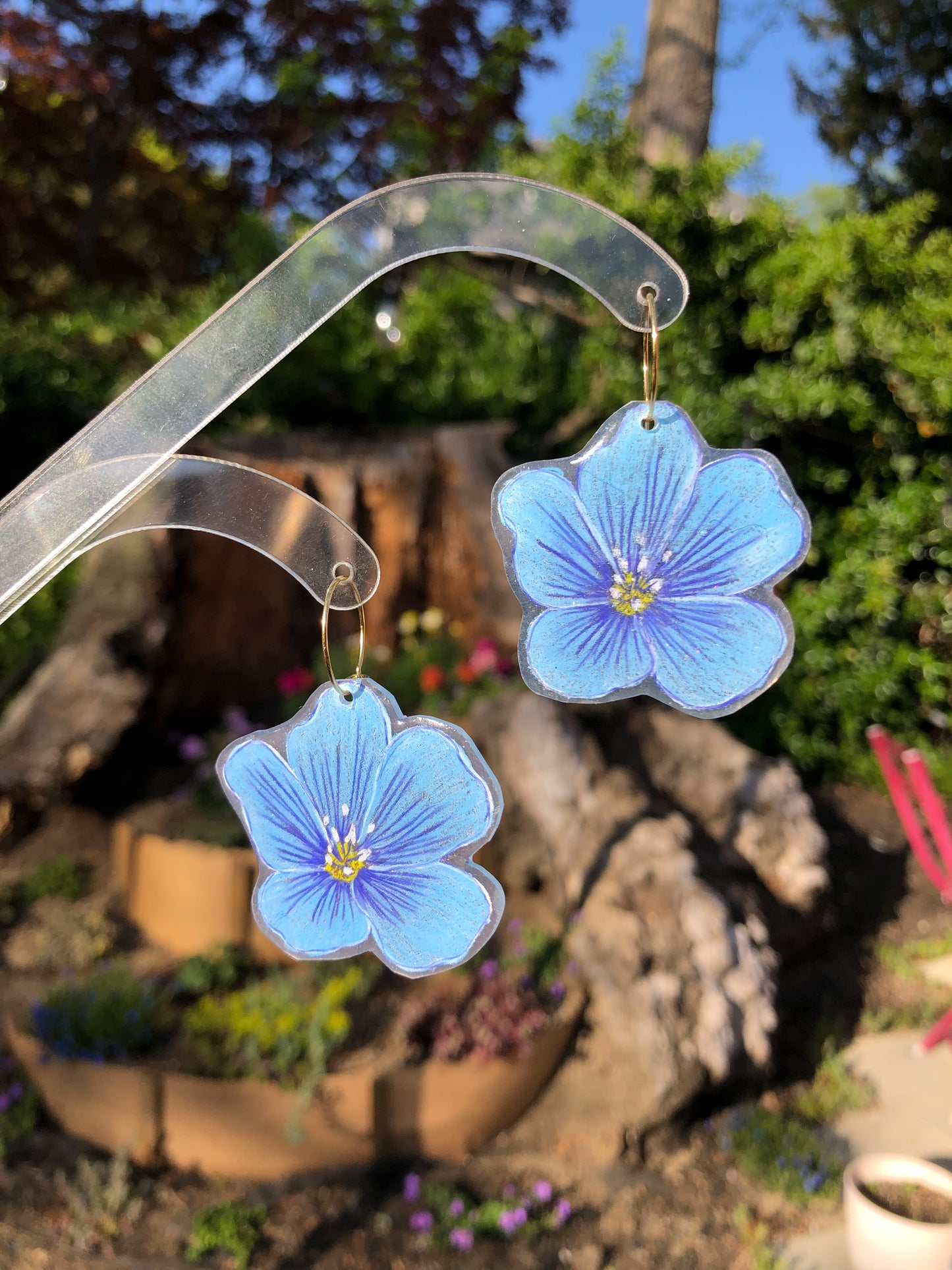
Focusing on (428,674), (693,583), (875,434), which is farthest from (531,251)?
(875,434)

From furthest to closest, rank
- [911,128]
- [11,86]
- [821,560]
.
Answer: [911,128]
[11,86]
[821,560]

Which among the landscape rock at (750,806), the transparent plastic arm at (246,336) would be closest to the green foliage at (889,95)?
the landscape rock at (750,806)

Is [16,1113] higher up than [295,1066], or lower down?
lower down

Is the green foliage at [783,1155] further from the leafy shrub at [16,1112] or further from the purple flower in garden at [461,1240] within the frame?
the leafy shrub at [16,1112]

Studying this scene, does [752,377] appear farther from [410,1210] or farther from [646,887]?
[410,1210]

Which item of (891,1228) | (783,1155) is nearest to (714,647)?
(891,1228)

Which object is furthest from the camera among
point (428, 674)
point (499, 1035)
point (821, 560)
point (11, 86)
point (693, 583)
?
point (11, 86)

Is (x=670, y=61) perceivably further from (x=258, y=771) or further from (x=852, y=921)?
(x=258, y=771)
